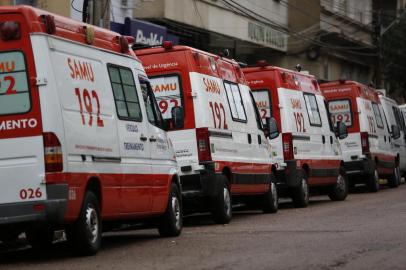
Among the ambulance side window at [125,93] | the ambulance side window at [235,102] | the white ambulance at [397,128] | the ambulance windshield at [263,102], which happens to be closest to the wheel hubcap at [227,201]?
the ambulance side window at [235,102]

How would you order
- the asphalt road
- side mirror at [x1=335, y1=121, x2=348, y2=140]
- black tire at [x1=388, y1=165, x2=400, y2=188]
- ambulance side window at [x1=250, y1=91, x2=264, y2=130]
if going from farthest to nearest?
1. black tire at [x1=388, y1=165, x2=400, y2=188]
2. side mirror at [x1=335, y1=121, x2=348, y2=140]
3. ambulance side window at [x1=250, y1=91, x2=264, y2=130]
4. the asphalt road

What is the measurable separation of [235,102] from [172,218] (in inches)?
153

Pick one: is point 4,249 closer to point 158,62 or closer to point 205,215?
point 158,62

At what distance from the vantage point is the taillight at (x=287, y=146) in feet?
67.1

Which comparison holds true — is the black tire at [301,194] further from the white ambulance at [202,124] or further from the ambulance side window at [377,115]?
the ambulance side window at [377,115]

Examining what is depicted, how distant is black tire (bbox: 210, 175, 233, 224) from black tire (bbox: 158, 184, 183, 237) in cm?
142

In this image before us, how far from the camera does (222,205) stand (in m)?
16.2

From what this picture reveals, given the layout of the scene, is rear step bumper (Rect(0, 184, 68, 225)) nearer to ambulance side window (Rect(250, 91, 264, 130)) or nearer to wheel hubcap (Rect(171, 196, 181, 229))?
wheel hubcap (Rect(171, 196, 181, 229))

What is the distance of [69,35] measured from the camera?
1173 cm

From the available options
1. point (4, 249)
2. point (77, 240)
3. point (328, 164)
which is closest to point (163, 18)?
point (328, 164)

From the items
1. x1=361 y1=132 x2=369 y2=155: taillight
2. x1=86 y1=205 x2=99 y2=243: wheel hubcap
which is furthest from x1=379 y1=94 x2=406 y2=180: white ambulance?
x1=86 y1=205 x2=99 y2=243: wheel hubcap

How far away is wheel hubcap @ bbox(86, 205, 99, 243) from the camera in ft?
38.1

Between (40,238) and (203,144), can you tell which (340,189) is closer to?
(203,144)

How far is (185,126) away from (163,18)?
1174 centimetres
